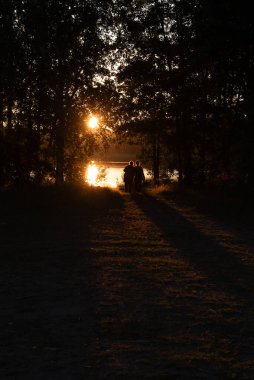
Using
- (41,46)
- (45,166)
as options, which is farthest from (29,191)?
(41,46)

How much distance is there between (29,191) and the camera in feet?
85.7

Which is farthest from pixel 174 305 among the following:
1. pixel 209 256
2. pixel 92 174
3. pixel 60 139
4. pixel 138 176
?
pixel 92 174

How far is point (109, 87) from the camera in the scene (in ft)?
105

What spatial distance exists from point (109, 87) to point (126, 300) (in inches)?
993

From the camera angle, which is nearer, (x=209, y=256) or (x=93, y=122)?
(x=209, y=256)

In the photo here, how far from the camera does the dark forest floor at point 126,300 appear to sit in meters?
5.57

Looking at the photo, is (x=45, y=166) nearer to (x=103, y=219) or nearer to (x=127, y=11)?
(x=127, y=11)

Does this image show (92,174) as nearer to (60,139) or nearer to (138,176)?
(60,139)

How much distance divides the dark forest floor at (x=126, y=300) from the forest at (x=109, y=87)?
37.4ft

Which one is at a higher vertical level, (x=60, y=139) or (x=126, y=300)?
(x=60, y=139)

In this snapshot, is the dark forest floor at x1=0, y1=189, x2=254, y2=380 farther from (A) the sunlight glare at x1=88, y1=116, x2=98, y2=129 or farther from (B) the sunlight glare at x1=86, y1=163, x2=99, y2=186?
(B) the sunlight glare at x1=86, y1=163, x2=99, y2=186

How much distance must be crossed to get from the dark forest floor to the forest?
11.4 metres

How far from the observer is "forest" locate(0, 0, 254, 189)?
27891 millimetres

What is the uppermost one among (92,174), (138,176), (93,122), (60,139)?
(93,122)
